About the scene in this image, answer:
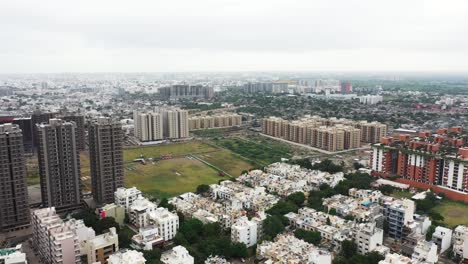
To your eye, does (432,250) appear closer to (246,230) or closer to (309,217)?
(309,217)

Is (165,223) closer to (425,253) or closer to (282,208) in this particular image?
(282,208)

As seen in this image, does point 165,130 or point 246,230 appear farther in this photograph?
point 165,130

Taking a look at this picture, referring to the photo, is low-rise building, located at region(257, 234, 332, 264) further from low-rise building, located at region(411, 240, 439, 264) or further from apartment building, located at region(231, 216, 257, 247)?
low-rise building, located at region(411, 240, 439, 264)

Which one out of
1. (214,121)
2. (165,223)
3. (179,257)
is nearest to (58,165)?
(165,223)

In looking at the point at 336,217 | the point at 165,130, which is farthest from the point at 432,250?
the point at 165,130

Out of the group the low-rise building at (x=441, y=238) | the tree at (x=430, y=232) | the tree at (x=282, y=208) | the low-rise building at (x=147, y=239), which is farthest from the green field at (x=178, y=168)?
the low-rise building at (x=441, y=238)

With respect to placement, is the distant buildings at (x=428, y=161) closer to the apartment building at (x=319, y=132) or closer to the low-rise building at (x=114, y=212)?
the apartment building at (x=319, y=132)
